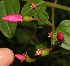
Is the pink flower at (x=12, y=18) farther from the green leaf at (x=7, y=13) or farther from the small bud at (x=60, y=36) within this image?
the small bud at (x=60, y=36)

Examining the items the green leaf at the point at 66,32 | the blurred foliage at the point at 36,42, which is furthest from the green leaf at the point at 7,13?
the blurred foliage at the point at 36,42

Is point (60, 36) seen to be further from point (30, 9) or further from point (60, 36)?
point (30, 9)

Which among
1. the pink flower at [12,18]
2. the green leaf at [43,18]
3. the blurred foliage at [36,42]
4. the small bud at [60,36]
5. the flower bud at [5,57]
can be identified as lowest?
the blurred foliage at [36,42]

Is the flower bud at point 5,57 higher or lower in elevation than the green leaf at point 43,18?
lower

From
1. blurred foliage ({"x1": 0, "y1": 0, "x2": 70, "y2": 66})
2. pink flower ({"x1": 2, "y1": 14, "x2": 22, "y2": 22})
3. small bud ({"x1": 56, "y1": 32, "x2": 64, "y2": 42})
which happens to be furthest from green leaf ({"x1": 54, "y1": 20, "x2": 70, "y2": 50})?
blurred foliage ({"x1": 0, "y1": 0, "x2": 70, "y2": 66})

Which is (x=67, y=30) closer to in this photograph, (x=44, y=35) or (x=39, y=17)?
(x=39, y=17)

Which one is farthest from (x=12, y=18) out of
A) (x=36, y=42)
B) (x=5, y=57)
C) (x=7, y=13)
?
(x=36, y=42)

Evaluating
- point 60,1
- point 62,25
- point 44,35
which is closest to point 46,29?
point 44,35

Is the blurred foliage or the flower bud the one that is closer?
the flower bud

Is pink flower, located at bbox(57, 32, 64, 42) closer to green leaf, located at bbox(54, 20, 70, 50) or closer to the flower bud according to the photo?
green leaf, located at bbox(54, 20, 70, 50)
